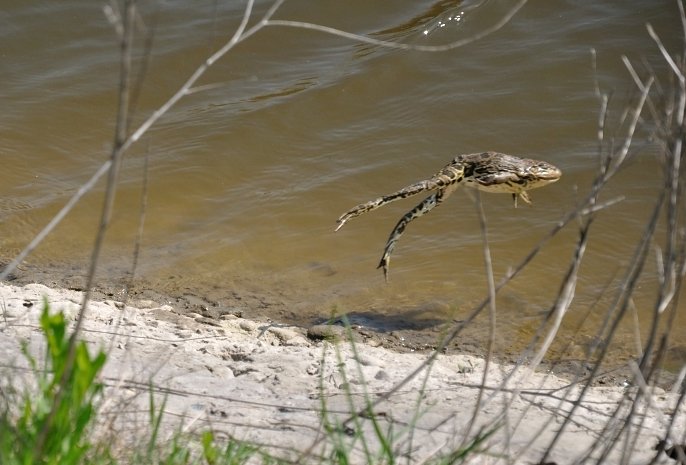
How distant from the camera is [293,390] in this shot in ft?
14.5

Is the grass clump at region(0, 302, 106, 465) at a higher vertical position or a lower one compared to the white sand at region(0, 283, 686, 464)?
higher

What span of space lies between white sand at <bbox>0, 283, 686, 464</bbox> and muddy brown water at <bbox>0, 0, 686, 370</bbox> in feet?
2.66

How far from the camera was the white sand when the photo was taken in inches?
143

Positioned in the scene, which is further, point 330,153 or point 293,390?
point 330,153

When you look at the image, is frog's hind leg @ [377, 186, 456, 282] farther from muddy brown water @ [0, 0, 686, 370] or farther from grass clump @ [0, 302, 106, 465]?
grass clump @ [0, 302, 106, 465]

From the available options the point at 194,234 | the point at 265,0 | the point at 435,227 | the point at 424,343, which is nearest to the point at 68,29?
the point at 265,0

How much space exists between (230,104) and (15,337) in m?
5.15

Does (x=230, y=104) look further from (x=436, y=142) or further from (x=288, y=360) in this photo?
(x=288, y=360)

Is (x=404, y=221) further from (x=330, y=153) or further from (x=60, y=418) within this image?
(x=60, y=418)

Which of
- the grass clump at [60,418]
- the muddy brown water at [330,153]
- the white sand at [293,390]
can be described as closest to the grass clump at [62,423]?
the grass clump at [60,418]

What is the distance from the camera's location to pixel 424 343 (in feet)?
19.7

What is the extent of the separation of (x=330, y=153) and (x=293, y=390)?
14.4ft

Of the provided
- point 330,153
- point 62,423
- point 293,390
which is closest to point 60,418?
point 62,423

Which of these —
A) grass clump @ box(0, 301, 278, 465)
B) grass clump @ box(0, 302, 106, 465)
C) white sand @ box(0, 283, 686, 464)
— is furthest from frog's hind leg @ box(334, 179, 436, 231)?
grass clump @ box(0, 302, 106, 465)
